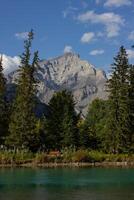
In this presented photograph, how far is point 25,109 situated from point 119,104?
17.9 metres

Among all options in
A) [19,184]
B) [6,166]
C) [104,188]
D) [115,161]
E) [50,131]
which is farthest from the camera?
[50,131]

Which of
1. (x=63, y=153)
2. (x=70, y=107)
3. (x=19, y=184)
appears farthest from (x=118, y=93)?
(x=19, y=184)

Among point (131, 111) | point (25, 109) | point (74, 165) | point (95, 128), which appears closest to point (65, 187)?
point (74, 165)

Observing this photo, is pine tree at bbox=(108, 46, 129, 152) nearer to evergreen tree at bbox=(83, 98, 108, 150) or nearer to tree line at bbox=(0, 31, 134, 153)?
tree line at bbox=(0, 31, 134, 153)

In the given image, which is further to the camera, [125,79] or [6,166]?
[125,79]

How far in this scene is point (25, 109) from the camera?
80.1 metres

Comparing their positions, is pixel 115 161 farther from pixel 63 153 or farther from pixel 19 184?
pixel 19 184

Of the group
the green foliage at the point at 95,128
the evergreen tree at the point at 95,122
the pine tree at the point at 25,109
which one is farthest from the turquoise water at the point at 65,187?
the evergreen tree at the point at 95,122

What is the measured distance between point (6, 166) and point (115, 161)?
58.2ft

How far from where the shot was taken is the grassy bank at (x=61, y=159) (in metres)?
67.7

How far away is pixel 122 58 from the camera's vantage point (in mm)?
88625

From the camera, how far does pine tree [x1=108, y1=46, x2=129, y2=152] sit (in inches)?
3280

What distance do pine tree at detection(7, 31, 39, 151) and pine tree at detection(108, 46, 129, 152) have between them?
47.0 feet

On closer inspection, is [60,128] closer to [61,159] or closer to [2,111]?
[2,111]
